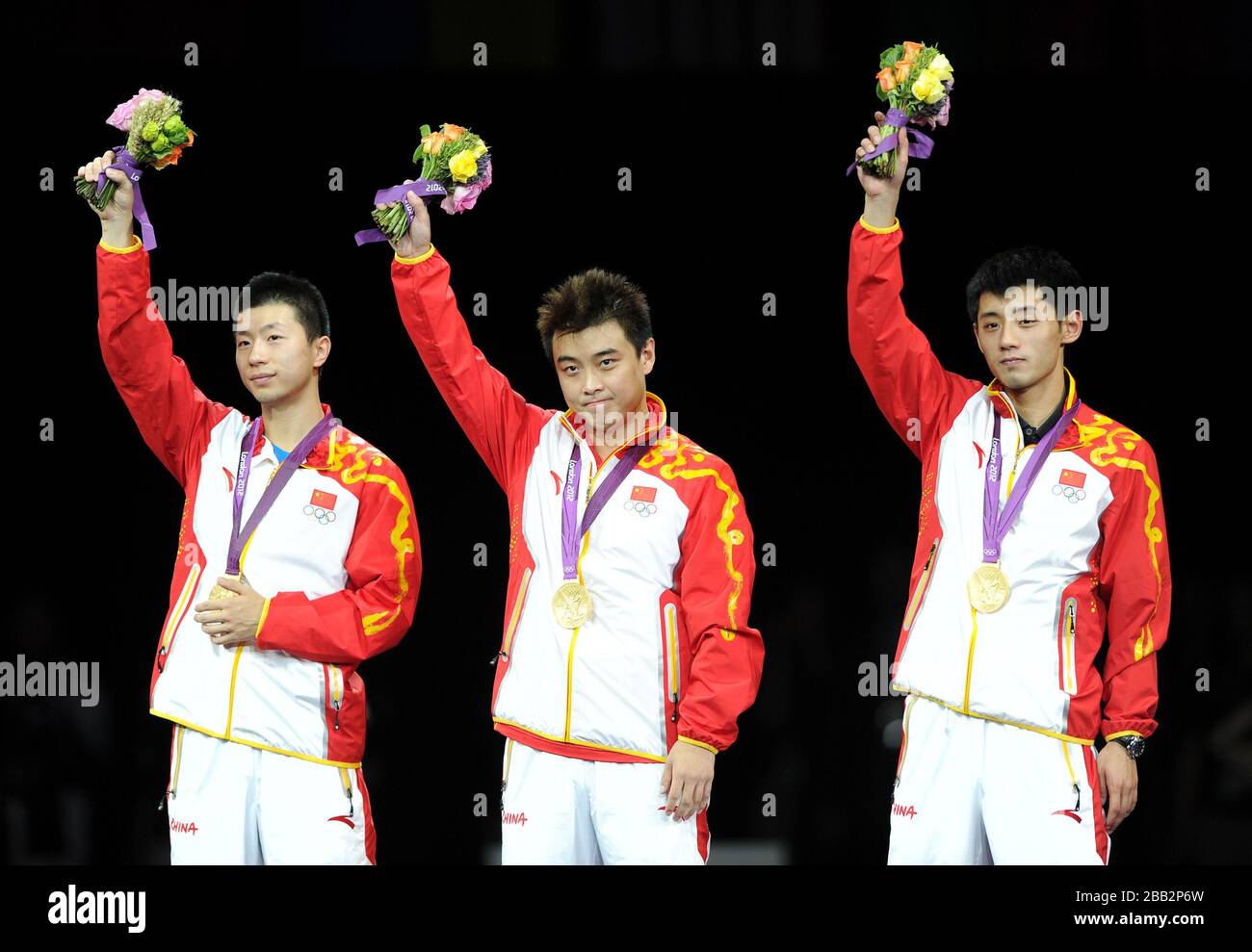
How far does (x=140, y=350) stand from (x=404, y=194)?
2.28 ft

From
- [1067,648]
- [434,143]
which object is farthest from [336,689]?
[1067,648]

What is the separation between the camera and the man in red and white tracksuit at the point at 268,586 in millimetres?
3881

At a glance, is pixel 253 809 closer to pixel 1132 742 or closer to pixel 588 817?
pixel 588 817

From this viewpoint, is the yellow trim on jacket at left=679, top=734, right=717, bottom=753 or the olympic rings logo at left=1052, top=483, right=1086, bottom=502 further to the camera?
the olympic rings logo at left=1052, top=483, right=1086, bottom=502

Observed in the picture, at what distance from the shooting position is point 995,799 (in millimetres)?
3830

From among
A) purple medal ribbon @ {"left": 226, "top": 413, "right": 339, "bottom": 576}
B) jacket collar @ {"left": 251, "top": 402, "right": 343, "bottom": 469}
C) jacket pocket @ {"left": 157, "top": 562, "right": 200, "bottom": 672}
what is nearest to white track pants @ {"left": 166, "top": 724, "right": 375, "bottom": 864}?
jacket pocket @ {"left": 157, "top": 562, "right": 200, "bottom": 672}

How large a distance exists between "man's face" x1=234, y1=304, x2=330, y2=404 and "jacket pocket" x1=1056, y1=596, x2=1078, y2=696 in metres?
1.80

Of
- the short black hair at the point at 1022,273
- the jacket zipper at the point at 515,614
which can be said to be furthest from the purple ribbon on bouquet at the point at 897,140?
the jacket zipper at the point at 515,614

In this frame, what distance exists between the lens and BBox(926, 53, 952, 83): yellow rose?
155 inches

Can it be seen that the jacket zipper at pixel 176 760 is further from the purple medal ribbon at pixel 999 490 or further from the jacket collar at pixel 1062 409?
the jacket collar at pixel 1062 409

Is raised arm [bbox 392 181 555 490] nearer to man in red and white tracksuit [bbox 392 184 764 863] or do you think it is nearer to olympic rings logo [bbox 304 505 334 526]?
man in red and white tracksuit [bbox 392 184 764 863]

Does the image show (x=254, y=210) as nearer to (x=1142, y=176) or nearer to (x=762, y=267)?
(x=762, y=267)

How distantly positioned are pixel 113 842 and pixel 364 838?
1751 millimetres

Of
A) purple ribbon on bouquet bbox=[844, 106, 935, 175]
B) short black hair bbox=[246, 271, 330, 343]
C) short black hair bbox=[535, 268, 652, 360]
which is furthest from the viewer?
short black hair bbox=[246, 271, 330, 343]
